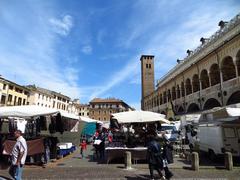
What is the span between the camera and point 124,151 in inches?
469

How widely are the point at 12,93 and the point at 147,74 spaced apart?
147ft

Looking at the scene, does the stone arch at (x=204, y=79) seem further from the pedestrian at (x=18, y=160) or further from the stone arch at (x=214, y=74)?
the pedestrian at (x=18, y=160)

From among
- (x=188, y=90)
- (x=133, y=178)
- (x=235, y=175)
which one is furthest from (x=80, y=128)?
(x=188, y=90)

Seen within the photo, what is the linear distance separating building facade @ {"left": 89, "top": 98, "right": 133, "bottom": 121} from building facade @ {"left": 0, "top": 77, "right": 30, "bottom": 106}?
4310 cm

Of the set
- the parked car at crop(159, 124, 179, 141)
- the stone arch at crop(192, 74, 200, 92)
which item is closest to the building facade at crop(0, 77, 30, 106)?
the parked car at crop(159, 124, 179, 141)

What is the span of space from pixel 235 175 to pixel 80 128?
16.7m

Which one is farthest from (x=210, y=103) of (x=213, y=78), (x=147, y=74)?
(x=147, y=74)

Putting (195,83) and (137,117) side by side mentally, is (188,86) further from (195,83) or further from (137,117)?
(137,117)

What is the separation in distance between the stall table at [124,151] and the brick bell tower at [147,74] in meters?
64.8

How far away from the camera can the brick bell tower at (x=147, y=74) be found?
7719 cm

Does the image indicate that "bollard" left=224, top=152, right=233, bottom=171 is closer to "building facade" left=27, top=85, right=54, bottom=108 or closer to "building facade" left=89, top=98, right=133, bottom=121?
"building facade" left=27, top=85, right=54, bottom=108

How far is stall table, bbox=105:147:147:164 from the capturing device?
38.7 ft

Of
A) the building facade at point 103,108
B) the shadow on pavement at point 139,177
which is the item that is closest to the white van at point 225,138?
the shadow on pavement at point 139,177

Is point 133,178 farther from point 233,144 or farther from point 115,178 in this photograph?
point 233,144
